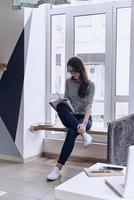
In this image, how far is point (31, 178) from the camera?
3.24 m

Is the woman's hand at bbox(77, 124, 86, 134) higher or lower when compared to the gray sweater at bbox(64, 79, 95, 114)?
lower

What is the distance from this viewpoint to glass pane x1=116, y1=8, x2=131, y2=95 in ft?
12.2

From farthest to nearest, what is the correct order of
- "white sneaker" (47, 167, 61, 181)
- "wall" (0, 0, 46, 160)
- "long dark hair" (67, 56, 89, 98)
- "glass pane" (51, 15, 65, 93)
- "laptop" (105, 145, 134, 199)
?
"glass pane" (51, 15, 65, 93), "wall" (0, 0, 46, 160), "long dark hair" (67, 56, 89, 98), "white sneaker" (47, 167, 61, 181), "laptop" (105, 145, 134, 199)

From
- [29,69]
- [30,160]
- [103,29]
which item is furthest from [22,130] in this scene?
[103,29]

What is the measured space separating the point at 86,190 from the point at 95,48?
3.11 metres

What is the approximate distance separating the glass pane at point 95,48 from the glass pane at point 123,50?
20cm

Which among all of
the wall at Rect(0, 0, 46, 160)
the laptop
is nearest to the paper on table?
the laptop

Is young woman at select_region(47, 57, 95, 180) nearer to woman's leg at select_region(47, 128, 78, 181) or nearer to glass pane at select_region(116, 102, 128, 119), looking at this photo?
woman's leg at select_region(47, 128, 78, 181)

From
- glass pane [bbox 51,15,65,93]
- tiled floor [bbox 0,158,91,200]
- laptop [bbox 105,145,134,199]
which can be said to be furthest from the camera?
glass pane [bbox 51,15,65,93]

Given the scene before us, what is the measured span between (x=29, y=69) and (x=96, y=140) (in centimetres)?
122

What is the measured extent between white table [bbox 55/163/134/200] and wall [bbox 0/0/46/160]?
2.82 m

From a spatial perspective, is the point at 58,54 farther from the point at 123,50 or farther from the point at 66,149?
the point at 66,149

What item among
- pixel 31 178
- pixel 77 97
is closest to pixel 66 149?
pixel 31 178

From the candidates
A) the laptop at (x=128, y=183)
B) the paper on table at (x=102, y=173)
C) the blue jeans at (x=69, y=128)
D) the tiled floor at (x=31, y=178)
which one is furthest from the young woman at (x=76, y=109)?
the laptop at (x=128, y=183)
